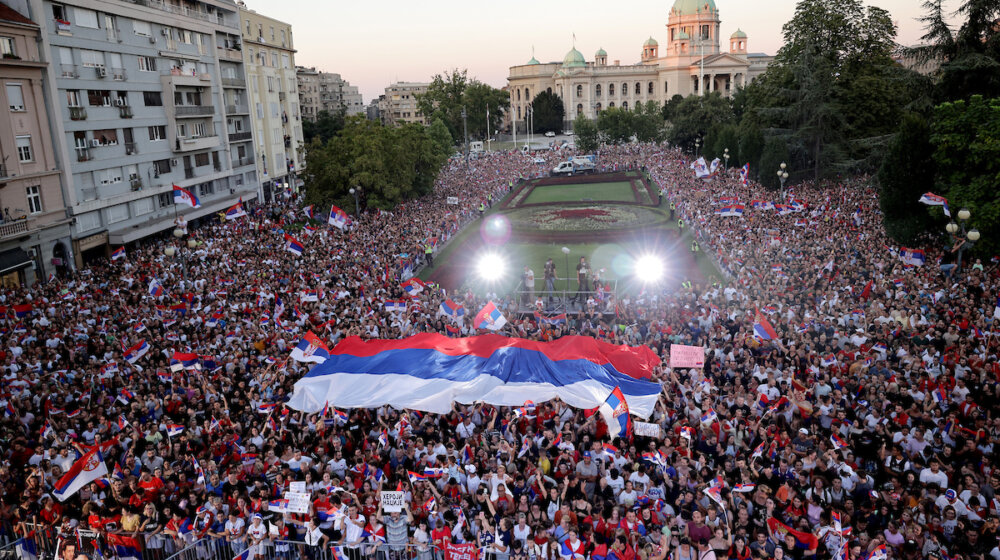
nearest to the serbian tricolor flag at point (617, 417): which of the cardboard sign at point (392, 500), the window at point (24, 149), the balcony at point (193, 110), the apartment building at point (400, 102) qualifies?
the cardboard sign at point (392, 500)

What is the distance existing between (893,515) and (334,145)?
37674mm

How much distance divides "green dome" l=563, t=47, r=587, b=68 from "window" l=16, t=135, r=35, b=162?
389ft

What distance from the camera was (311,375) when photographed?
14.2 metres

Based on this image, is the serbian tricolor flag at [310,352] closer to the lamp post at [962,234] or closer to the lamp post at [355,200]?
the lamp post at [962,234]

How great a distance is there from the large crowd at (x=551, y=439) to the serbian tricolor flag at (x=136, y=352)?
25 cm

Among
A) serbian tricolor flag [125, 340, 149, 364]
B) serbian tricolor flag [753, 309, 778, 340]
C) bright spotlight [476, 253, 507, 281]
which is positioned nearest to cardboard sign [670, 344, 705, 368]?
serbian tricolor flag [753, 309, 778, 340]

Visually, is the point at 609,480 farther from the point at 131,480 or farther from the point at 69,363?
the point at 69,363

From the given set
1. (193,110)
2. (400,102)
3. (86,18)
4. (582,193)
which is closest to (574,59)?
(400,102)

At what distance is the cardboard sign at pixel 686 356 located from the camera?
47.9 feet

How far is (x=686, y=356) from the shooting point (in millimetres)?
14719

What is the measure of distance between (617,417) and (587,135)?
68999 millimetres

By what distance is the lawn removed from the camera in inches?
2104

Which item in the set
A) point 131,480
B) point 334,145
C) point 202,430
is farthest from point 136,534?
point 334,145

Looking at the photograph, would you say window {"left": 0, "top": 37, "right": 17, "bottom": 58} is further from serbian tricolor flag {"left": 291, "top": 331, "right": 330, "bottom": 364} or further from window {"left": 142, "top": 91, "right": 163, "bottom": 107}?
serbian tricolor flag {"left": 291, "top": 331, "right": 330, "bottom": 364}
